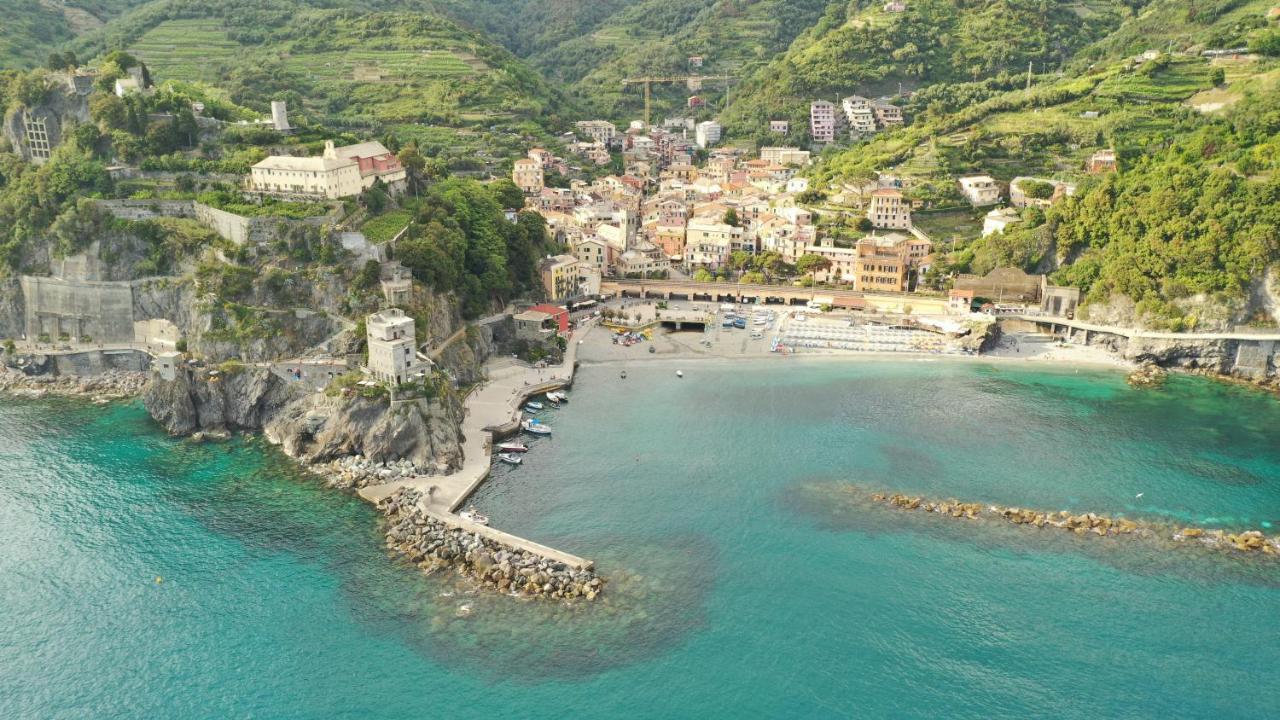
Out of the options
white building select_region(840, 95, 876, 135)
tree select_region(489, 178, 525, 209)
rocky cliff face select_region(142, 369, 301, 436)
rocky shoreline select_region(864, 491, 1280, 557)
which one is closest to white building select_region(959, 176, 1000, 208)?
white building select_region(840, 95, 876, 135)

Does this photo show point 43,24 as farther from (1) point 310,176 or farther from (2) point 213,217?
(1) point 310,176

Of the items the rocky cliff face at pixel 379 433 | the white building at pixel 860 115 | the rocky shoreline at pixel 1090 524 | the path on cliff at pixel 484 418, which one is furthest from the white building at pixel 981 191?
the rocky cliff face at pixel 379 433

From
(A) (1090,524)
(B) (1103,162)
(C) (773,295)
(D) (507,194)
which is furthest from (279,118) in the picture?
(B) (1103,162)

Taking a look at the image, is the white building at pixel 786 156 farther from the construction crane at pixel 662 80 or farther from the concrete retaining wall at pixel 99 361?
the concrete retaining wall at pixel 99 361

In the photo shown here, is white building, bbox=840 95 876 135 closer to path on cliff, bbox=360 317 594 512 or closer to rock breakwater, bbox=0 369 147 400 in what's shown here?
path on cliff, bbox=360 317 594 512

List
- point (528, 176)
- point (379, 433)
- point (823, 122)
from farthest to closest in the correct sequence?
point (823, 122) < point (528, 176) < point (379, 433)
